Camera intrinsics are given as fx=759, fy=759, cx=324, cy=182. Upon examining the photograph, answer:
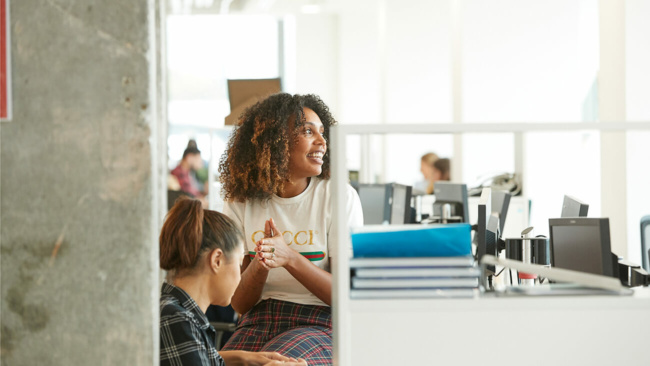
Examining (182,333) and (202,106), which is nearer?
(182,333)

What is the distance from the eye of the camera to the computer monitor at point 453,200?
172 inches

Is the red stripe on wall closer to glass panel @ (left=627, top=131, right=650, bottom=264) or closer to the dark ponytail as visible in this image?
the dark ponytail

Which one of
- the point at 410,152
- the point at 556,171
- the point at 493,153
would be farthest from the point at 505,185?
the point at 410,152

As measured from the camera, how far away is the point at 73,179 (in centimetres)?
151

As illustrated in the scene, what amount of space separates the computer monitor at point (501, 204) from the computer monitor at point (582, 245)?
5.20 feet

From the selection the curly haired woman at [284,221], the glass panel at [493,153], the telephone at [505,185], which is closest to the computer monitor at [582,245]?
the curly haired woman at [284,221]

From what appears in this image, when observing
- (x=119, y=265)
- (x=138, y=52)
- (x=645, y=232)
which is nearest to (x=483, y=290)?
(x=119, y=265)

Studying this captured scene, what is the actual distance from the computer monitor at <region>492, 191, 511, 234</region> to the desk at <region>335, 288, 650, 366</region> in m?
2.06

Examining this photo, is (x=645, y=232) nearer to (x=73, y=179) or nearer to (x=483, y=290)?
(x=483, y=290)

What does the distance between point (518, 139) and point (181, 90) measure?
20.1ft

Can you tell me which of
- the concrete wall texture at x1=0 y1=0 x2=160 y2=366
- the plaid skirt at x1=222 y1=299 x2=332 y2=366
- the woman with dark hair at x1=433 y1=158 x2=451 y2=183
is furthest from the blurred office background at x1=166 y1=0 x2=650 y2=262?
the concrete wall texture at x1=0 y1=0 x2=160 y2=366

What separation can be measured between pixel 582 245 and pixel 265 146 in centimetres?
106

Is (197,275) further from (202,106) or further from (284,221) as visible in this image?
(202,106)

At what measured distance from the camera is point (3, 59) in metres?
1.50
